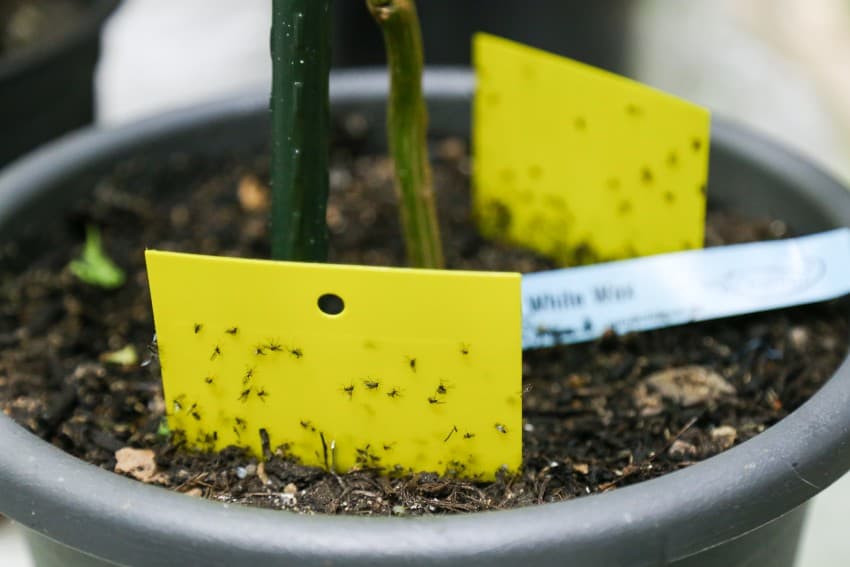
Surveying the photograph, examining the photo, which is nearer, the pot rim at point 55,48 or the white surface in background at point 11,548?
the white surface in background at point 11,548

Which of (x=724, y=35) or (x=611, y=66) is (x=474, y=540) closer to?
(x=611, y=66)

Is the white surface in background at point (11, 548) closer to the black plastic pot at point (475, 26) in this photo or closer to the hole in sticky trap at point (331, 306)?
the hole in sticky trap at point (331, 306)

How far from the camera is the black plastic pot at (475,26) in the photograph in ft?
6.47

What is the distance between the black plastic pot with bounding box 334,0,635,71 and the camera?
1973 mm

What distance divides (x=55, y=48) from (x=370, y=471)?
35.7 inches

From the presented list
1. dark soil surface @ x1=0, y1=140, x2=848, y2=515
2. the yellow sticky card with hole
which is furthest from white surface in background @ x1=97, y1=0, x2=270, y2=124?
the yellow sticky card with hole

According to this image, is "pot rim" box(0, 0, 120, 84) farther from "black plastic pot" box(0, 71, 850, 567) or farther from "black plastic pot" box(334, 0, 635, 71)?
"black plastic pot" box(0, 71, 850, 567)

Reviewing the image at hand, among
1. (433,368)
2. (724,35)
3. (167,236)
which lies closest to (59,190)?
(167,236)

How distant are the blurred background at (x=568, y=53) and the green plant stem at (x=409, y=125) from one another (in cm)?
70

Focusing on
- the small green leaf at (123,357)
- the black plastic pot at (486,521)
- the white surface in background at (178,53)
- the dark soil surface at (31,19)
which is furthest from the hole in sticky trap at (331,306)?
the white surface in background at (178,53)

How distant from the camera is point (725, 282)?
0.91 meters

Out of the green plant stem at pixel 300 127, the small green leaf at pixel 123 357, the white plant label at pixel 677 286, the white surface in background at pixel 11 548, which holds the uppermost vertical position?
the green plant stem at pixel 300 127

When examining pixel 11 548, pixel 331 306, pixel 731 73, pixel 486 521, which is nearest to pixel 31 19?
pixel 11 548

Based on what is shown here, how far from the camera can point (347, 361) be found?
27.9 inches
